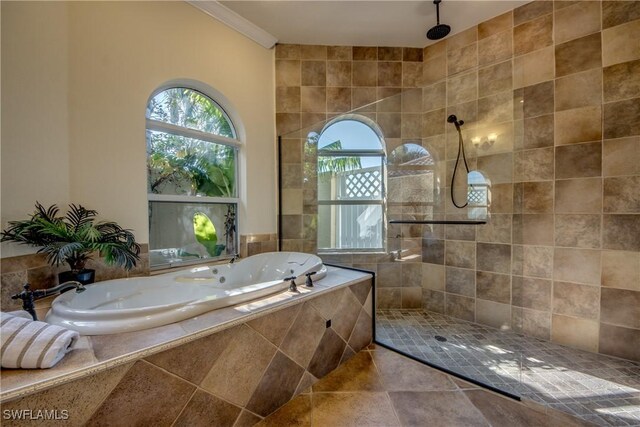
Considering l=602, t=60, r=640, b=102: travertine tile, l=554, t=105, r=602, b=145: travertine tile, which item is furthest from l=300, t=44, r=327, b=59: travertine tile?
l=602, t=60, r=640, b=102: travertine tile

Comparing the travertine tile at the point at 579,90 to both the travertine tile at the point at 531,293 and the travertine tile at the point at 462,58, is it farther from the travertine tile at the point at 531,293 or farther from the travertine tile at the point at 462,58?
the travertine tile at the point at 531,293

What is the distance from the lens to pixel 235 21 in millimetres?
2393

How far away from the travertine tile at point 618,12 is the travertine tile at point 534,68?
0.32m

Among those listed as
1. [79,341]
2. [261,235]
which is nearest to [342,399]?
[79,341]

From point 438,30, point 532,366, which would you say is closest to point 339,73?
point 438,30

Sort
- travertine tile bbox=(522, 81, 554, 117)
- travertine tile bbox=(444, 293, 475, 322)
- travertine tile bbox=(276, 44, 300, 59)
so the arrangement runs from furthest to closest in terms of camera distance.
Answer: travertine tile bbox=(276, 44, 300, 59) < travertine tile bbox=(444, 293, 475, 322) < travertine tile bbox=(522, 81, 554, 117)

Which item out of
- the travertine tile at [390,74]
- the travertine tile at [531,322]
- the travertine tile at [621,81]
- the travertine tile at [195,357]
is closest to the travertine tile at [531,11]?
the travertine tile at [621,81]

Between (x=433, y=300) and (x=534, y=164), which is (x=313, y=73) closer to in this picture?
(x=534, y=164)

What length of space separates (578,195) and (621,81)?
870 millimetres

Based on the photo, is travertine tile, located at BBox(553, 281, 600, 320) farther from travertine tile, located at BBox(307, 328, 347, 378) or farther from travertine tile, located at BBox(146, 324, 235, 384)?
travertine tile, located at BBox(146, 324, 235, 384)

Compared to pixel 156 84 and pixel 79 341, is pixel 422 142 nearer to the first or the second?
pixel 156 84

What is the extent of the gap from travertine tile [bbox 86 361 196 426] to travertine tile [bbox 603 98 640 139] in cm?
319

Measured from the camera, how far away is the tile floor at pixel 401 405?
1301mm

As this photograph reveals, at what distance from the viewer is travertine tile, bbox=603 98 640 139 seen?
178 centimetres
